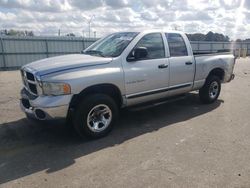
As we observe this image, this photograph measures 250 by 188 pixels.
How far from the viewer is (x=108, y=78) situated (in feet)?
16.5

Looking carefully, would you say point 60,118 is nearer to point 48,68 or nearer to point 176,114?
point 48,68

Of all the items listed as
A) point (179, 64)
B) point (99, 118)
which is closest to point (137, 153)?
point (99, 118)

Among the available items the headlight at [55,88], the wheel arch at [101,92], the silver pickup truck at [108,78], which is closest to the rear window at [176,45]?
the silver pickup truck at [108,78]

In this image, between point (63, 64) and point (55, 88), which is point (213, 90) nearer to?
point (63, 64)

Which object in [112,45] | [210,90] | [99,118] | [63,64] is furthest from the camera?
[210,90]

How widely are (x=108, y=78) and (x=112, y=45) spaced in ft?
3.48

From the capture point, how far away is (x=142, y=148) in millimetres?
4715

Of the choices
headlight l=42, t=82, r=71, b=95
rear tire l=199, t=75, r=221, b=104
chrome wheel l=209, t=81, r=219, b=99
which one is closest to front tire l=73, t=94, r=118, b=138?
headlight l=42, t=82, r=71, b=95

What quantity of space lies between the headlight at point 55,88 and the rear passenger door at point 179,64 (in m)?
2.53

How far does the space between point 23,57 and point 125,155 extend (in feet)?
59.4

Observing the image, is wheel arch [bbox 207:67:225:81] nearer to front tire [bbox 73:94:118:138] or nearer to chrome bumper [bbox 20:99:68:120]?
front tire [bbox 73:94:118:138]

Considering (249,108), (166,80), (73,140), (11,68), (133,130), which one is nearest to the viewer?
(73,140)

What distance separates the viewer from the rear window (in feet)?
20.8

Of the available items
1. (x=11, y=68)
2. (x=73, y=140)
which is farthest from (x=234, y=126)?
(x=11, y=68)
